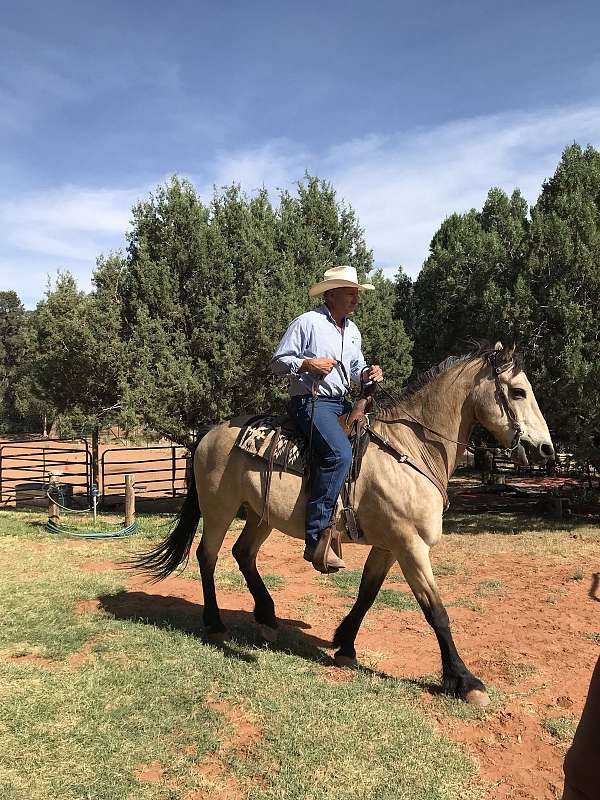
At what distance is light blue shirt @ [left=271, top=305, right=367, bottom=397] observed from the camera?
4.36m

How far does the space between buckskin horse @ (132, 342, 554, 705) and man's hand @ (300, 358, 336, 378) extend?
31.5 inches

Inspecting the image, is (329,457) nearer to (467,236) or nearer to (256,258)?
(256,258)

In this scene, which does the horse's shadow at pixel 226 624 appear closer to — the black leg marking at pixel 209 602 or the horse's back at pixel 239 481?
the black leg marking at pixel 209 602

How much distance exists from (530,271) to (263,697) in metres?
9.72

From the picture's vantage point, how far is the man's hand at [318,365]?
4.15 metres

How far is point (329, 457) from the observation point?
168 inches

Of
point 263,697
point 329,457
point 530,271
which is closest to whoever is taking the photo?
point 263,697

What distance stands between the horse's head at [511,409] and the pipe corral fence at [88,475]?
595cm

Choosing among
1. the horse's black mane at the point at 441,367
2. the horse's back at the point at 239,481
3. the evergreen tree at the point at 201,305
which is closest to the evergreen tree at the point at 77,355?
the evergreen tree at the point at 201,305

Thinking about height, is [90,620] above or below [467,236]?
below

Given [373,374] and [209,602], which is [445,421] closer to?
[373,374]

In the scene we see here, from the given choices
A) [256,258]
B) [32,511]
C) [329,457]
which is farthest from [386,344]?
[329,457]

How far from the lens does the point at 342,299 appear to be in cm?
461

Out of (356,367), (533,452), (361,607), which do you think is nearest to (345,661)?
(361,607)
